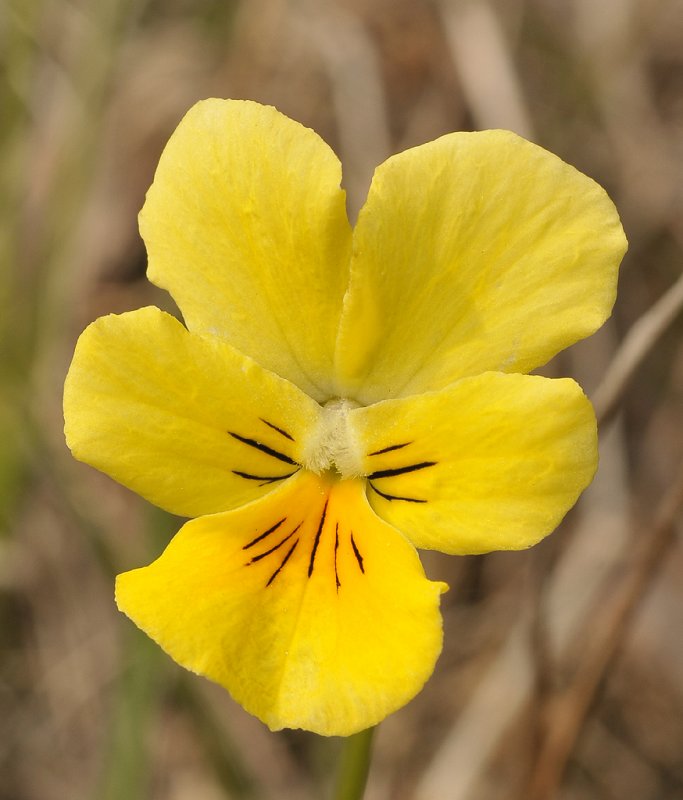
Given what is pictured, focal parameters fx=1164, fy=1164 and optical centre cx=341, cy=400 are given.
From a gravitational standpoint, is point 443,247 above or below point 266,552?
above

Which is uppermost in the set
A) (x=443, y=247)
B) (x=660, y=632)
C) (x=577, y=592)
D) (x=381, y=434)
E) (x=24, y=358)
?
(x=443, y=247)

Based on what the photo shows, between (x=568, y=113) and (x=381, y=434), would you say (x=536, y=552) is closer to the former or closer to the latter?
(x=381, y=434)

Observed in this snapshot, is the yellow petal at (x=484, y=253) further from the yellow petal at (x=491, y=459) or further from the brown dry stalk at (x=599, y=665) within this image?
the brown dry stalk at (x=599, y=665)

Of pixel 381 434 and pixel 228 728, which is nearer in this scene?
pixel 381 434

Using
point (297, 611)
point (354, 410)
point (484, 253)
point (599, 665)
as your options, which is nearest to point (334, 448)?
point (354, 410)

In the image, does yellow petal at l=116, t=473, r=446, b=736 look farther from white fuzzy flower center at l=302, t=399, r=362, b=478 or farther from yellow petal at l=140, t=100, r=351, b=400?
yellow petal at l=140, t=100, r=351, b=400

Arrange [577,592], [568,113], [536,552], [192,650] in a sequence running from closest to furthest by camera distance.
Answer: [192,650]
[536,552]
[577,592]
[568,113]

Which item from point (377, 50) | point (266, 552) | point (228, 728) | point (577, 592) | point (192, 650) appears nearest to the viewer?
point (192, 650)

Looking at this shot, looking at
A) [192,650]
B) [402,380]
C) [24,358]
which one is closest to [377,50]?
[24,358]
